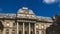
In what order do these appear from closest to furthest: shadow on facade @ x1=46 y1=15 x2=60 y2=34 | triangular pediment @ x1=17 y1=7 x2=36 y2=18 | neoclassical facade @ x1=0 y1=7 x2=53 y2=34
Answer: shadow on facade @ x1=46 y1=15 x2=60 y2=34, neoclassical facade @ x1=0 y1=7 x2=53 y2=34, triangular pediment @ x1=17 y1=7 x2=36 y2=18

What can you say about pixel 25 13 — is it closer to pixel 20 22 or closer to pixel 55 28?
pixel 20 22

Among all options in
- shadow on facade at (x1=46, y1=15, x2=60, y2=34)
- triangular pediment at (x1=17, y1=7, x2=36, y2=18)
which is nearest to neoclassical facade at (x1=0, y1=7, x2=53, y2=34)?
triangular pediment at (x1=17, y1=7, x2=36, y2=18)

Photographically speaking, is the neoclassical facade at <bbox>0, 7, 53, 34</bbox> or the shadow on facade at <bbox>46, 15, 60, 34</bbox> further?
the neoclassical facade at <bbox>0, 7, 53, 34</bbox>

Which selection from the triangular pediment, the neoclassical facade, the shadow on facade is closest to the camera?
the shadow on facade

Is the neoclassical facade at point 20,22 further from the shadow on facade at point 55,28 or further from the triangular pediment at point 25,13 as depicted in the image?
the shadow on facade at point 55,28

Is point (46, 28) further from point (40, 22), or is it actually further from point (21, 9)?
point (21, 9)

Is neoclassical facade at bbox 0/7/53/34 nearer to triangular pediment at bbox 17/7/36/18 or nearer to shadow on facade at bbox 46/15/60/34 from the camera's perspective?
triangular pediment at bbox 17/7/36/18

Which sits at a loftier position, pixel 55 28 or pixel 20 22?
pixel 20 22

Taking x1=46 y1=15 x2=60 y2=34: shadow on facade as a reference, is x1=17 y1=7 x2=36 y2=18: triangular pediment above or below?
above

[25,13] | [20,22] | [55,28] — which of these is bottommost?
[55,28]

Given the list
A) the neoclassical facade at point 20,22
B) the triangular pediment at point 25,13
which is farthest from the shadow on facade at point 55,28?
the triangular pediment at point 25,13

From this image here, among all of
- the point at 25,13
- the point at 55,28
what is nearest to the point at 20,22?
the point at 25,13

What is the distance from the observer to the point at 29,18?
83812 mm

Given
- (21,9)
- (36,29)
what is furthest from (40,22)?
(21,9)
